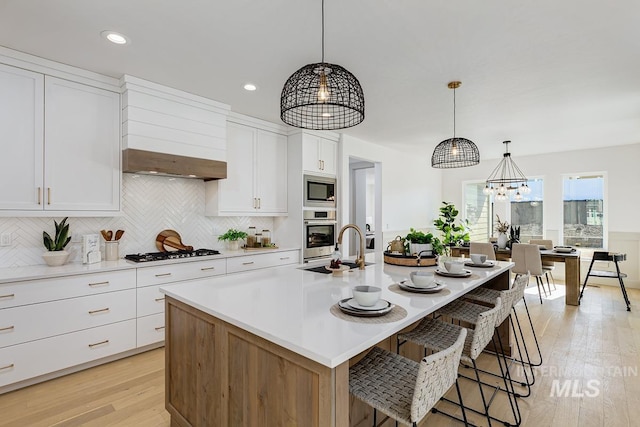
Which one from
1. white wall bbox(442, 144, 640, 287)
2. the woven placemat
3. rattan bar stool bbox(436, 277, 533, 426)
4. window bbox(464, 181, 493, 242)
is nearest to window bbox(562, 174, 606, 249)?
white wall bbox(442, 144, 640, 287)

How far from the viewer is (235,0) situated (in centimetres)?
191

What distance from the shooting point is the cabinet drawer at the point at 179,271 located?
9.71 feet

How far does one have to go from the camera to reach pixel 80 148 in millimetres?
2809

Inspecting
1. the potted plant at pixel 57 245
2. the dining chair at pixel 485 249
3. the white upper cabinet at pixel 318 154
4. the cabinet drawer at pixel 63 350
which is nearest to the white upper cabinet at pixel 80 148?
the potted plant at pixel 57 245

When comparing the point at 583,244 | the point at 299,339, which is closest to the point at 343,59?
the point at 299,339

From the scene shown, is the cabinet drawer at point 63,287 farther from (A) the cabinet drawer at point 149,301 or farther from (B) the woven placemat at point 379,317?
A: (B) the woven placemat at point 379,317

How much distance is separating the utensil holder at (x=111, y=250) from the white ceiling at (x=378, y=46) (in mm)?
1526

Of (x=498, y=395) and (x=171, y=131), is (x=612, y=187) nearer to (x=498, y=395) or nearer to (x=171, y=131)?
(x=498, y=395)

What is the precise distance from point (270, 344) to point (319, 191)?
3.45 meters

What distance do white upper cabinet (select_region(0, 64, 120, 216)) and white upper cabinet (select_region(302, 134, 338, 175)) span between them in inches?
86.5

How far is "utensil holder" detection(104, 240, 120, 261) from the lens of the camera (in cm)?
308

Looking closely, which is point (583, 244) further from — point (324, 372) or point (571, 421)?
point (324, 372)

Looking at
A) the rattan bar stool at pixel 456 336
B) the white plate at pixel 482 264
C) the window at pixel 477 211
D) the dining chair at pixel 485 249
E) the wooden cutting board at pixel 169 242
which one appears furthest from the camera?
the window at pixel 477 211

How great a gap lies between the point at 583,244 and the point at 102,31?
7743 millimetres
